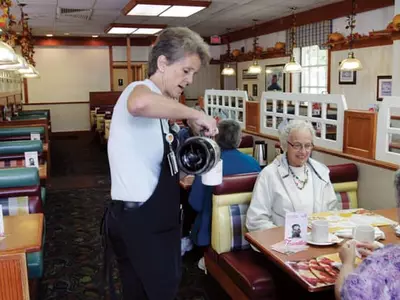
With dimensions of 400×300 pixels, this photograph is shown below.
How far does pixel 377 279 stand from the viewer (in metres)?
1.34

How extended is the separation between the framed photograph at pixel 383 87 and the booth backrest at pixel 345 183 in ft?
15.4

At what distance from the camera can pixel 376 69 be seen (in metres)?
7.91

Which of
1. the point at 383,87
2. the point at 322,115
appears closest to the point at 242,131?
the point at 322,115

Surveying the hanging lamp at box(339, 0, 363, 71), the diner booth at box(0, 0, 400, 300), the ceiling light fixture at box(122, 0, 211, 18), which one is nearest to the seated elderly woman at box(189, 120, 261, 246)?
the diner booth at box(0, 0, 400, 300)

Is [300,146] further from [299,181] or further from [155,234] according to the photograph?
[155,234]

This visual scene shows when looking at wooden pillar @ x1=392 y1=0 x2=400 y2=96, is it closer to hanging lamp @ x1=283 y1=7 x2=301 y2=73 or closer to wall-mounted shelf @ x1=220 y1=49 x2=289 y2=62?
hanging lamp @ x1=283 y1=7 x2=301 y2=73

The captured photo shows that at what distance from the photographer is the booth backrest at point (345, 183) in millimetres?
3338

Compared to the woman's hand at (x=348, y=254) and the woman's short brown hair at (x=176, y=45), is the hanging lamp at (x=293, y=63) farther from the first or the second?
the woman's short brown hair at (x=176, y=45)

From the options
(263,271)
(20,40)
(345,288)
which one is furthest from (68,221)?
(20,40)

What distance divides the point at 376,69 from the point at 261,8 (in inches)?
105

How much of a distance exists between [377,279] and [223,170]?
7.13ft

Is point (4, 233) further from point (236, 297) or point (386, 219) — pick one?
point (386, 219)

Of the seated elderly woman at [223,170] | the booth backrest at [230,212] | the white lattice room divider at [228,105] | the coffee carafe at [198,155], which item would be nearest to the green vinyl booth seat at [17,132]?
the white lattice room divider at [228,105]

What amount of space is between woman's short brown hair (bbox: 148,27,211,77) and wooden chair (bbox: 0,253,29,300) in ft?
4.09
